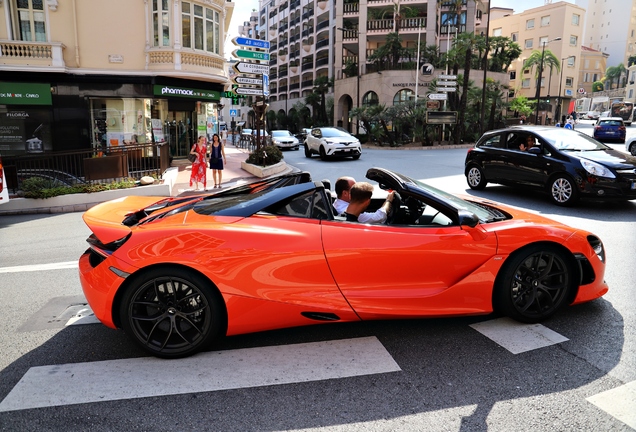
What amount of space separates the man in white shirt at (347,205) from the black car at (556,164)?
637 centimetres

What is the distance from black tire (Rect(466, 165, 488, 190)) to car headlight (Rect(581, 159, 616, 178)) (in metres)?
2.87

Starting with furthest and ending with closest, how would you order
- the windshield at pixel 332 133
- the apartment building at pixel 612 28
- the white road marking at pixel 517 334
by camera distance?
the apartment building at pixel 612 28, the windshield at pixel 332 133, the white road marking at pixel 517 334

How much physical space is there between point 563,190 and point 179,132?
1849 centimetres

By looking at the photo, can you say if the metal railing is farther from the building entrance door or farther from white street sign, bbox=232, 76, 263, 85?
the building entrance door

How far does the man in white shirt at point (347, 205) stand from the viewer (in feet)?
13.0

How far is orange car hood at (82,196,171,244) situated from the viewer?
3.56 m

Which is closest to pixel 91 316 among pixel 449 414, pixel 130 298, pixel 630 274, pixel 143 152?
pixel 130 298

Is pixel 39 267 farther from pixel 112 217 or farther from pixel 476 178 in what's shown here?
pixel 476 178

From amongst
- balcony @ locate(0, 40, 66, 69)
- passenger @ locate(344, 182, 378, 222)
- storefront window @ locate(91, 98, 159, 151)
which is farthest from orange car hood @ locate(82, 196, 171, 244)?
balcony @ locate(0, 40, 66, 69)

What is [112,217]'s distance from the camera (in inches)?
157

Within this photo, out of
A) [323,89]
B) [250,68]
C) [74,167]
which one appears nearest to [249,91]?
[250,68]

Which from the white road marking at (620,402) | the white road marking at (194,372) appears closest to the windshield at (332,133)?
the white road marking at (194,372)

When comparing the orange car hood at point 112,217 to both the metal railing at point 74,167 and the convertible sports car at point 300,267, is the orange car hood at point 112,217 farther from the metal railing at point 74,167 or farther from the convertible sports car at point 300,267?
the metal railing at point 74,167

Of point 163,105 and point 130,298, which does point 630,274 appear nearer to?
point 130,298
